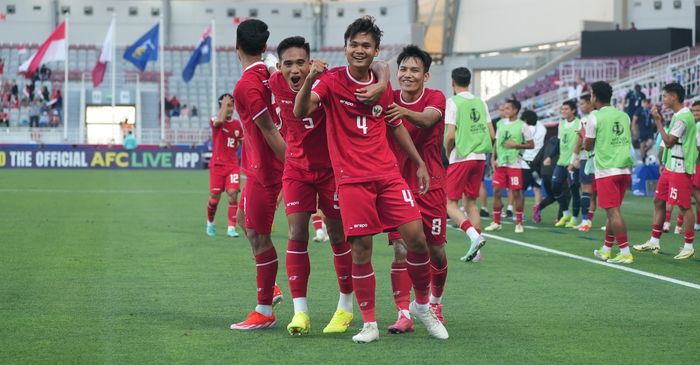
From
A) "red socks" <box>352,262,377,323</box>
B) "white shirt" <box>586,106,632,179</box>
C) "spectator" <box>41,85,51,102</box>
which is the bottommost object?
"red socks" <box>352,262,377,323</box>

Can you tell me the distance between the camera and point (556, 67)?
49.7 meters

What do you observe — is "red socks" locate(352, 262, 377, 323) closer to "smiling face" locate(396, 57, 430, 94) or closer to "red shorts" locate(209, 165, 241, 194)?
"smiling face" locate(396, 57, 430, 94)

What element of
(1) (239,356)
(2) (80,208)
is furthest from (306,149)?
(2) (80,208)

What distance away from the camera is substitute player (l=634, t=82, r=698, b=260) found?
13.3 m

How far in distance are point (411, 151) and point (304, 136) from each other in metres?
0.74

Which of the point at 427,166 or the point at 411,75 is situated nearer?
the point at 411,75

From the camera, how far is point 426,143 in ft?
27.1

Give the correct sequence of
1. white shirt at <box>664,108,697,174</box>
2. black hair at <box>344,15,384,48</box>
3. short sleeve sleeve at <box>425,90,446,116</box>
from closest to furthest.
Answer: black hair at <box>344,15,384,48</box>
short sleeve sleeve at <box>425,90,446,116</box>
white shirt at <box>664,108,697,174</box>

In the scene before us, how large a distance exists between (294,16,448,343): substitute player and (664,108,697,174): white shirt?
7.01m

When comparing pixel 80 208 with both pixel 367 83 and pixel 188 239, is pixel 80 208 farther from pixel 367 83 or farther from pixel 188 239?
pixel 367 83

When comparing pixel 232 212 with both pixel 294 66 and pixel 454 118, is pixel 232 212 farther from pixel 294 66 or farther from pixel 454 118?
pixel 294 66

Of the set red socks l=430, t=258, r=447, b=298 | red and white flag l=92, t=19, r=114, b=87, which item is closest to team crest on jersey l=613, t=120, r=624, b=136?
red socks l=430, t=258, r=447, b=298

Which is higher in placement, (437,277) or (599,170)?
(599,170)

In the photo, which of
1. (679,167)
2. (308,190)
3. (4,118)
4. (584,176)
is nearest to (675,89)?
(679,167)
